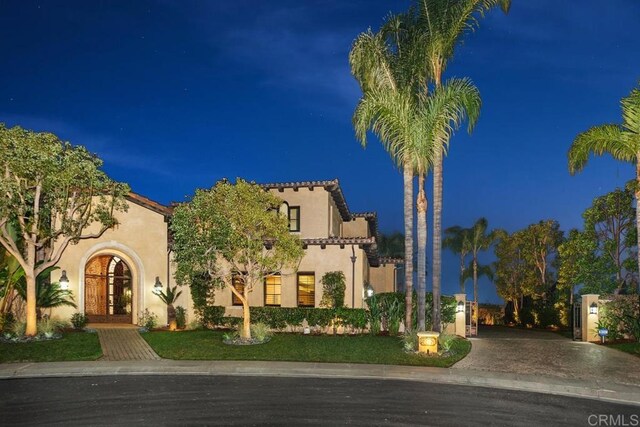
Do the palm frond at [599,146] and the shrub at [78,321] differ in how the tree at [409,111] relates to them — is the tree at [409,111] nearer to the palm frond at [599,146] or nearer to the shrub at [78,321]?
the palm frond at [599,146]

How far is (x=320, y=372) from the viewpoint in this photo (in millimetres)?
15180

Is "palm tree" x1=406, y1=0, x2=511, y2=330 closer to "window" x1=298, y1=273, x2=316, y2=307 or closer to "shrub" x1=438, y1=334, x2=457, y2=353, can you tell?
"shrub" x1=438, y1=334, x2=457, y2=353

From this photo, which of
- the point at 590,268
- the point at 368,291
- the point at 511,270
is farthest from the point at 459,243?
the point at 368,291

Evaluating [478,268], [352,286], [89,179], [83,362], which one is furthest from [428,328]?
[478,268]

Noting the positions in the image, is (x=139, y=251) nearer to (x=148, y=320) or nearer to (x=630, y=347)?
(x=148, y=320)

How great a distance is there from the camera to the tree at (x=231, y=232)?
66.7ft

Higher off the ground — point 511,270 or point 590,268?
point 590,268

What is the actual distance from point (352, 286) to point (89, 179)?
12.1 m

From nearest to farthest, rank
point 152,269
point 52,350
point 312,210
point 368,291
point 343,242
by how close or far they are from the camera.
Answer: point 52,350
point 343,242
point 152,269
point 368,291
point 312,210

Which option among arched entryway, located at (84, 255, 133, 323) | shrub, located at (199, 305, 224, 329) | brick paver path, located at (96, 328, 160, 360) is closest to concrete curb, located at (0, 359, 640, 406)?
brick paver path, located at (96, 328, 160, 360)

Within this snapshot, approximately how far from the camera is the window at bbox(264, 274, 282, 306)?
26.4 m

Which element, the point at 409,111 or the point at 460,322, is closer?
the point at 409,111

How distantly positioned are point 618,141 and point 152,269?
20147 mm

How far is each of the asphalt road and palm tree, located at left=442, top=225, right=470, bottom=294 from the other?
44996 mm
